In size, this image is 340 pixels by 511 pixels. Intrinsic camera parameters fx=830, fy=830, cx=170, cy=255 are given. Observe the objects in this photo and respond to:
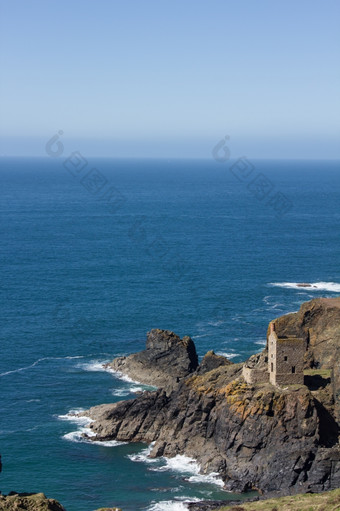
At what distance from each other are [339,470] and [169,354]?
131 ft

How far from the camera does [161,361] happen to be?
395ft

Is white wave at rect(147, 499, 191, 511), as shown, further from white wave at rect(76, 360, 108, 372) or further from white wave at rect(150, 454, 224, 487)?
white wave at rect(76, 360, 108, 372)

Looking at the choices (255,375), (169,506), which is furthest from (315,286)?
(169,506)

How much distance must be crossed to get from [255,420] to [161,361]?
3185cm

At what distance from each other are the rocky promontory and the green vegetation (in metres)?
8.43

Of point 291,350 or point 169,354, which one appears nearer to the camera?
point 291,350

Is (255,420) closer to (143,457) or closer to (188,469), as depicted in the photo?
(188,469)

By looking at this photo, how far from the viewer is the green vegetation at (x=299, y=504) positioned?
6875cm

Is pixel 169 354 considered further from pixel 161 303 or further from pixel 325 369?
pixel 161 303

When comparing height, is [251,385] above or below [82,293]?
below

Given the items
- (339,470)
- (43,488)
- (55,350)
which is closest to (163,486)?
(43,488)

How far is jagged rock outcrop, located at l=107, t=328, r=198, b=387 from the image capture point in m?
118

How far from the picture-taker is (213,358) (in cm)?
10938

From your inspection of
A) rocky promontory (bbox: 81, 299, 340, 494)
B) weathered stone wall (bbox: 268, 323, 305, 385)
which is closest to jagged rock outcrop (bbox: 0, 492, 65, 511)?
rocky promontory (bbox: 81, 299, 340, 494)
